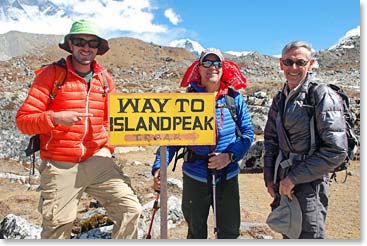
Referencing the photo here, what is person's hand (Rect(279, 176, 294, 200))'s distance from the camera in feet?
11.9

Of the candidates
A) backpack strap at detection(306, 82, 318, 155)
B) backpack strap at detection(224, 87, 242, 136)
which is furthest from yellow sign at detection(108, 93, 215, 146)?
backpack strap at detection(306, 82, 318, 155)

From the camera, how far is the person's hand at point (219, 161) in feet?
13.5

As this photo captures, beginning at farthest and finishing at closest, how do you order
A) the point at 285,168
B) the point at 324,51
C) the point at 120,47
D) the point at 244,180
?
the point at 120,47
the point at 324,51
the point at 244,180
the point at 285,168

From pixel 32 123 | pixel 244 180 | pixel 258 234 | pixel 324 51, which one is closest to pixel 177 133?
pixel 32 123

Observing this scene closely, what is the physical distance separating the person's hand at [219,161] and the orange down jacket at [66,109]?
1.17 metres

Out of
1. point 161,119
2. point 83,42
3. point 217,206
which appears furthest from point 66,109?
point 217,206

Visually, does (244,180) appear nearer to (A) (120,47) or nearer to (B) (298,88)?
(B) (298,88)

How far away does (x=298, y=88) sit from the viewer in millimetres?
3576

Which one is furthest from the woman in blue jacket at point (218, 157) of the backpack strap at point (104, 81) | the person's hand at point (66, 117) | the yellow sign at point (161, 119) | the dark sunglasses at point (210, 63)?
the person's hand at point (66, 117)

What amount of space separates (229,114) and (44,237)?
2217 mm

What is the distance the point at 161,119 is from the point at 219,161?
77 centimetres

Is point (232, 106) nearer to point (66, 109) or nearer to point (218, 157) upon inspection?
point (218, 157)

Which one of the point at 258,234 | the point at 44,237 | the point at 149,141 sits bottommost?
the point at 258,234

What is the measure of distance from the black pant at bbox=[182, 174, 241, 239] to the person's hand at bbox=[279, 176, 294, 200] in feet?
2.28
